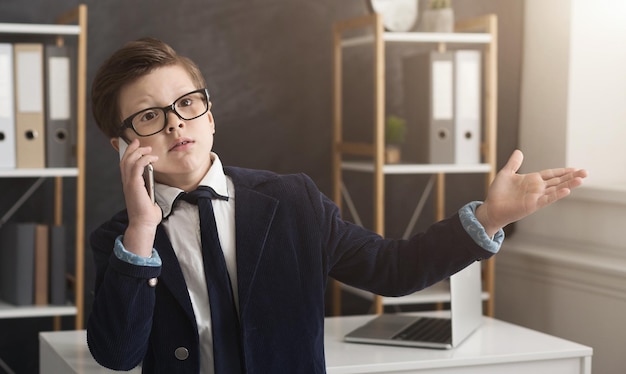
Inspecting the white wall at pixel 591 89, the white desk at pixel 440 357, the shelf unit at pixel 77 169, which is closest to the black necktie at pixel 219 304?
the white desk at pixel 440 357

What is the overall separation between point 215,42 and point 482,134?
3.68 ft

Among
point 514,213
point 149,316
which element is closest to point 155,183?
point 149,316

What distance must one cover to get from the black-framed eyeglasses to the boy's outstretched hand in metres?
0.52

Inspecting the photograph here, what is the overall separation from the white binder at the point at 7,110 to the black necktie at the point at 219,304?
137 cm

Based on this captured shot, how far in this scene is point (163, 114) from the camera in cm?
159

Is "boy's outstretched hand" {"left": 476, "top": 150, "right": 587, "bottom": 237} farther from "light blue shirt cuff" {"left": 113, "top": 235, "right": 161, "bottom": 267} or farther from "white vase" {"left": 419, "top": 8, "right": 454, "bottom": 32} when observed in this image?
"white vase" {"left": 419, "top": 8, "right": 454, "bottom": 32}

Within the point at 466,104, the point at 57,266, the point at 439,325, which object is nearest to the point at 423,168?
the point at 466,104

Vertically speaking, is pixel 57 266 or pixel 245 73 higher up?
pixel 245 73

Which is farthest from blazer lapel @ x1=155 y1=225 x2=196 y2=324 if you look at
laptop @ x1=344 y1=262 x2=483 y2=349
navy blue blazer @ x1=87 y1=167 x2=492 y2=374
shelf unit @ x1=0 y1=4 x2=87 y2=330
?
shelf unit @ x1=0 y1=4 x2=87 y2=330

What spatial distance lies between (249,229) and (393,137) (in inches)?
62.5

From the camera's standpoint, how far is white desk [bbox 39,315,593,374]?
2.20 meters

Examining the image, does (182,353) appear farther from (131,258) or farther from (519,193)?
(519,193)

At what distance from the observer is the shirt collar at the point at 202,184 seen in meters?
1.63

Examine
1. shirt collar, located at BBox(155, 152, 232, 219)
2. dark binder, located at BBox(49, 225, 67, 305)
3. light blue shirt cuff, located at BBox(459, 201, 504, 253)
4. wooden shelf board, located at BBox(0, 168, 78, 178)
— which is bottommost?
dark binder, located at BBox(49, 225, 67, 305)
